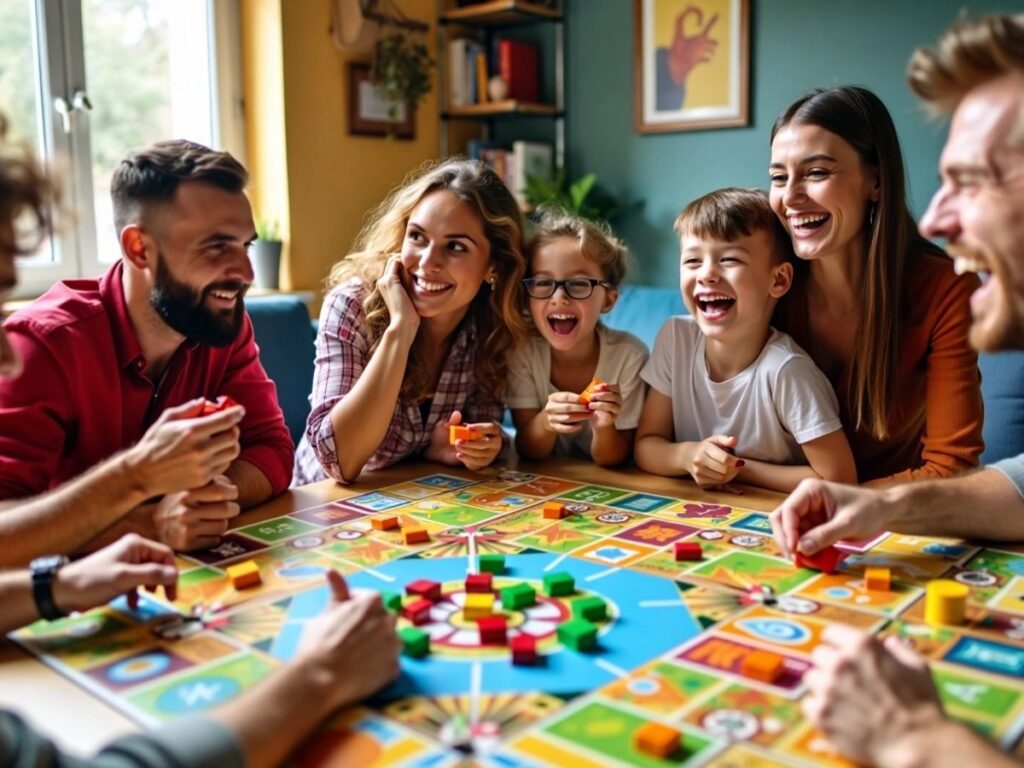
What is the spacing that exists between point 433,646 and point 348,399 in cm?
100

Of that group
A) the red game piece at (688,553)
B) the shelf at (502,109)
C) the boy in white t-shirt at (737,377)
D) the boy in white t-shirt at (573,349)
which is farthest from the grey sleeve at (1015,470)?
the shelf at (502,109)

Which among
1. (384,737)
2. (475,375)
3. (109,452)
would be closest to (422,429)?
(475,375)

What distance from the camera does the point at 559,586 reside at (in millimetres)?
1393

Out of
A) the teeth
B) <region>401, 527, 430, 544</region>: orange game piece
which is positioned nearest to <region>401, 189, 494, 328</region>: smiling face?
the teeth

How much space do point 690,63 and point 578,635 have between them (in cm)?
387

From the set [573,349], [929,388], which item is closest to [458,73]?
[573,349]

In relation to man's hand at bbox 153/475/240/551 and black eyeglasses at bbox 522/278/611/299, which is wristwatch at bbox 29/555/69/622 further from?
black eyeglasses at bbox 522/278/611/299

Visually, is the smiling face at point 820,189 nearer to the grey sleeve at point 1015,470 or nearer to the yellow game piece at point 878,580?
the grey sleeve at point 1015,470

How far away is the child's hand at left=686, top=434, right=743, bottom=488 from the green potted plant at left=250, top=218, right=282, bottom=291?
2815mm

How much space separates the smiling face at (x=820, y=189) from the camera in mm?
2043

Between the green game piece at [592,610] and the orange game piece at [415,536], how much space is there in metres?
0.39

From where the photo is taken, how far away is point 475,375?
7.90 ft

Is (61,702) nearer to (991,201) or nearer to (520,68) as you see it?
(991,201)

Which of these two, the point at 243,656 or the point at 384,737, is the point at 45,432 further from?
the point at 384,737
